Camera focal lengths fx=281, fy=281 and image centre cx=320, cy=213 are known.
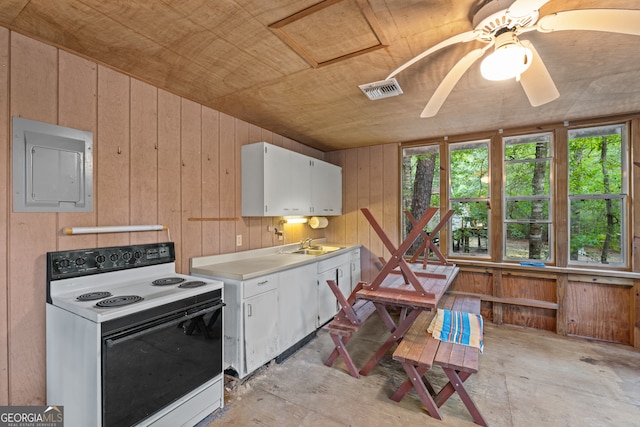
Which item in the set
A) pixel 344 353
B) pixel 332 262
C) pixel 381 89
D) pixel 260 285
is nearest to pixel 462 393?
pixel 344 353

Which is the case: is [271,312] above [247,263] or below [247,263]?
below

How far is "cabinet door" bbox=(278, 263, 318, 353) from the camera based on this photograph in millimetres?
2635

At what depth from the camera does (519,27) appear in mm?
1351

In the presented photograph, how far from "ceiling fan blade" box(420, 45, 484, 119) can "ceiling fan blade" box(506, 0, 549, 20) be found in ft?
0.67

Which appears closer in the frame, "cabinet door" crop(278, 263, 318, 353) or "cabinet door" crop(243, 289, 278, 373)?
"cabinet door" crop(243, 289, 278, 373)

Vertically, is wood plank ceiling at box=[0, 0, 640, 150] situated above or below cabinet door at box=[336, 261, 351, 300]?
above

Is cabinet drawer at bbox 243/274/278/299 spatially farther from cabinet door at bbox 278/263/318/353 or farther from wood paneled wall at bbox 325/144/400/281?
wood paneled wall at bbox 325/144/400/281

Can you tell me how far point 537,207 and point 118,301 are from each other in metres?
4.23

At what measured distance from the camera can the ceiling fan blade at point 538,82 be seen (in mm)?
1524

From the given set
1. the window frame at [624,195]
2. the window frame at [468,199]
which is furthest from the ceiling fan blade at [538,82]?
the window frame at [624,195]

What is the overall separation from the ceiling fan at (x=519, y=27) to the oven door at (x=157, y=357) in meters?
2.01

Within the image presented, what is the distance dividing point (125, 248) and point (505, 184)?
4.11 meters

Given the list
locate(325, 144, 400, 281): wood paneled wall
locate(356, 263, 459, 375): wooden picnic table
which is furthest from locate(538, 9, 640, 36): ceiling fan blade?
locate(325, 144, 400, 281): wood paneled wall

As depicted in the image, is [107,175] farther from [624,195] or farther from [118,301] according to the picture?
[624,195]
